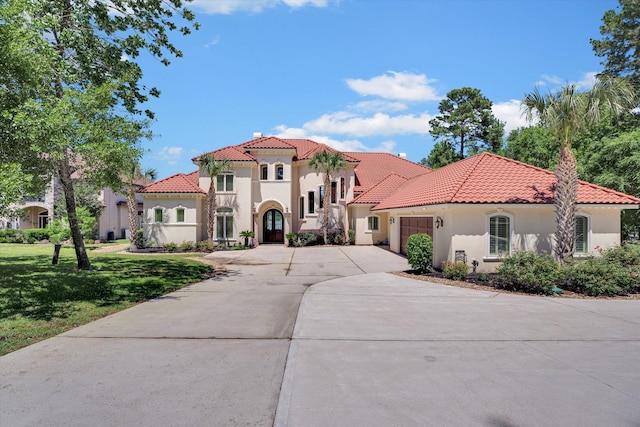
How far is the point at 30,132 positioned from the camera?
7.79m

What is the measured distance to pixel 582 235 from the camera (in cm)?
1484

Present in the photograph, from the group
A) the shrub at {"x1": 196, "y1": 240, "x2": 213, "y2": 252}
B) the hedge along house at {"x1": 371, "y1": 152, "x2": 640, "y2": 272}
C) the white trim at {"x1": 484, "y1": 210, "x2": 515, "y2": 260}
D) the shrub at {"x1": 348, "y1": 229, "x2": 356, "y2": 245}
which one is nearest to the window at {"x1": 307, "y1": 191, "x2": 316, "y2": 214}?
the shrub at {"x1": 348, "y1": 229, "x2": 356, "y2": 245}

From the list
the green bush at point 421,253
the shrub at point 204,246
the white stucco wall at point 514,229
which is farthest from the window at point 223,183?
the white stucco wall at point 514,229

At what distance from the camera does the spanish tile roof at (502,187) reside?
47.1 feet

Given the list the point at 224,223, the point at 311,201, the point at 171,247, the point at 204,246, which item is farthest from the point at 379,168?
the point at 171,247

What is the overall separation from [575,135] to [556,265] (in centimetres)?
491

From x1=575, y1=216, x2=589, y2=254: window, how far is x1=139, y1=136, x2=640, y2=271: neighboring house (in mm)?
38

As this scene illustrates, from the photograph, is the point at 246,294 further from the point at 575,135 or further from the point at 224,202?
the point at 224,202

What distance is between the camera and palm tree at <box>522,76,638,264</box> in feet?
39.1

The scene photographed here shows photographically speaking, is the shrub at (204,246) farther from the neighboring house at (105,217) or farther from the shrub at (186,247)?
the neighboring house at (105,217)

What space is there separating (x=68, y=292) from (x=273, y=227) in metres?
21.4

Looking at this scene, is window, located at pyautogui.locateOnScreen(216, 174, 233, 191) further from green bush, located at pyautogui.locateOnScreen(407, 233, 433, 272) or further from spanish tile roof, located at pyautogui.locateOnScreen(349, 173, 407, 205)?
green bush, located at pyautogui.locateOnScreen(407, 233, 433, 272)

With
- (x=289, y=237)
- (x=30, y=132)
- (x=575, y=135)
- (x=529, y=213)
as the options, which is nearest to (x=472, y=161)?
(x=529, y=213)

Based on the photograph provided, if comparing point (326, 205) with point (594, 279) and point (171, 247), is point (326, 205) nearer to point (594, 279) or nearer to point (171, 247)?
point (171, 247)
